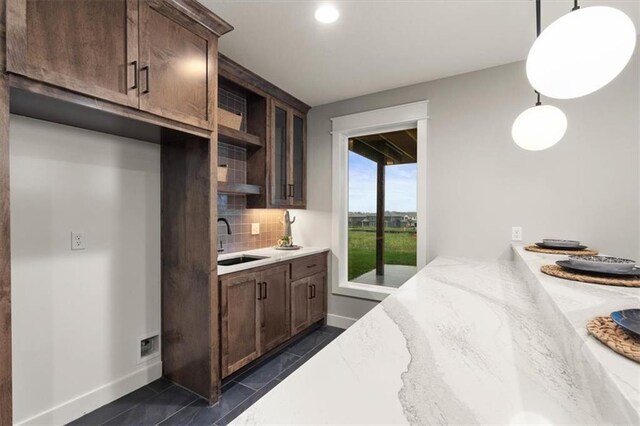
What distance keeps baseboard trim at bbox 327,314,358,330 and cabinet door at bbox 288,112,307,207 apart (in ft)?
4.24

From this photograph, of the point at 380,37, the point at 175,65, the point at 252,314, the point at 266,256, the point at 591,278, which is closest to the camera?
the point at 591,278

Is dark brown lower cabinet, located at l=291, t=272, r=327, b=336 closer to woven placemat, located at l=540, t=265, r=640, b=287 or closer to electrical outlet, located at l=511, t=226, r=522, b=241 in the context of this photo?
electrical outlet, located at l=511, t=226, r=522, b=241

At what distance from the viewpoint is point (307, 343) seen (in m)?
2.85

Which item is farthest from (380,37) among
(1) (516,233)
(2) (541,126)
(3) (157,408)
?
(3) (157,408)

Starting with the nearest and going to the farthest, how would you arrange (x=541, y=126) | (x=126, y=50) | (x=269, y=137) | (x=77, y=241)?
(x=126, y=50)
(x=541, y=126)
(x=77, y=241)
(x=269, y=137)

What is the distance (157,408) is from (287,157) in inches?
90.0

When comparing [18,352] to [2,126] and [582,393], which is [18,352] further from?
[582,393]

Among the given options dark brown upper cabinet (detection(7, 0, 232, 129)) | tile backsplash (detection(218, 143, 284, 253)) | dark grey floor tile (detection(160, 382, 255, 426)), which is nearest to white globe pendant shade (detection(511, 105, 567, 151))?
dark brown upper cabinet (detection(7, 0, 232, 129))

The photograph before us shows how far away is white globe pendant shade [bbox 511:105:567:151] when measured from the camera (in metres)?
1.56

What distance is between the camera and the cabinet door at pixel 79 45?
114cm

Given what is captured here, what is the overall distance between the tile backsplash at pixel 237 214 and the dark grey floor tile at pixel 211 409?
1141mm

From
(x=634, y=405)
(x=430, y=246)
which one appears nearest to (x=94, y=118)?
(x=634, y=405)

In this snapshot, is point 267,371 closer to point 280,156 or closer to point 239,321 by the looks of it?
point 239,321

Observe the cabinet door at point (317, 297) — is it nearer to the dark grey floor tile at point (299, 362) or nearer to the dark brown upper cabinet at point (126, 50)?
the dark grey floor tile at point (299, 362)
